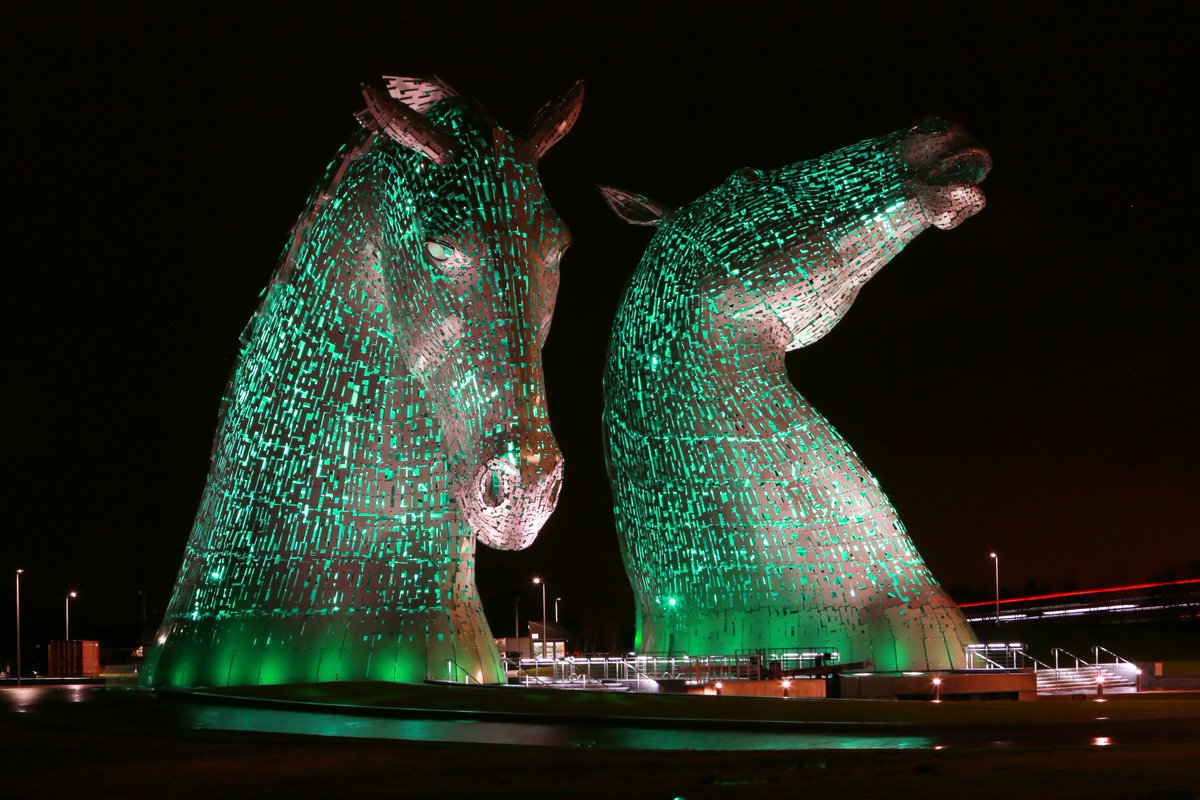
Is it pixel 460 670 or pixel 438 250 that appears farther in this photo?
pixel 460 670

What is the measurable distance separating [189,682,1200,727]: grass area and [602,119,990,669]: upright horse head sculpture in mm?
5775

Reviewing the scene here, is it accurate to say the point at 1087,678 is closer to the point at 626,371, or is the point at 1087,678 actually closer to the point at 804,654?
the point at 804,654

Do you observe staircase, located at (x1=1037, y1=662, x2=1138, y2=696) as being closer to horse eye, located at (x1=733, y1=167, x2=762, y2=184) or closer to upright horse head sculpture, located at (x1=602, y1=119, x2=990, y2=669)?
upright horse head sculpture, located at (x1=602, y1=119, x2=990, y2=669)

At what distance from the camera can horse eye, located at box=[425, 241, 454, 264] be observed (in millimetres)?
10117

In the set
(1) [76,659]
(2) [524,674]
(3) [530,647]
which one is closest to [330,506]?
(2) [524,674]

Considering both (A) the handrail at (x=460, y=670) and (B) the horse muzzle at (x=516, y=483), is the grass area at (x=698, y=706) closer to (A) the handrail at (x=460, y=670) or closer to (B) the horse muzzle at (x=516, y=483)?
(A) the handrail at (x=460, y=670)

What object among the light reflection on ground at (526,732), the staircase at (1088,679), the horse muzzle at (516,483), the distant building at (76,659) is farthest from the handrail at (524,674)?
the distant building at (76,659)

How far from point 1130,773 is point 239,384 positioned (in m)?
9.39

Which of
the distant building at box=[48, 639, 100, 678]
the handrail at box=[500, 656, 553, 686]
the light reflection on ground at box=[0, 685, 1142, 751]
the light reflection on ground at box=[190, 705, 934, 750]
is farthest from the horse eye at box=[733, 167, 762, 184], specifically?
the distant building at box=[48, 639, 100, 678]

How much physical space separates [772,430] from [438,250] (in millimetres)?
10424

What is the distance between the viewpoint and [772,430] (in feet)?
65.1

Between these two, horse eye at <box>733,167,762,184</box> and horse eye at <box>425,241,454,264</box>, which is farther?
horse eye at <box>733,167,762,184</box>

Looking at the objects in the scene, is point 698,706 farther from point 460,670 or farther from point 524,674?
point 524,674

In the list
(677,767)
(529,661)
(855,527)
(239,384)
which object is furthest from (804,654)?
(677,767)
